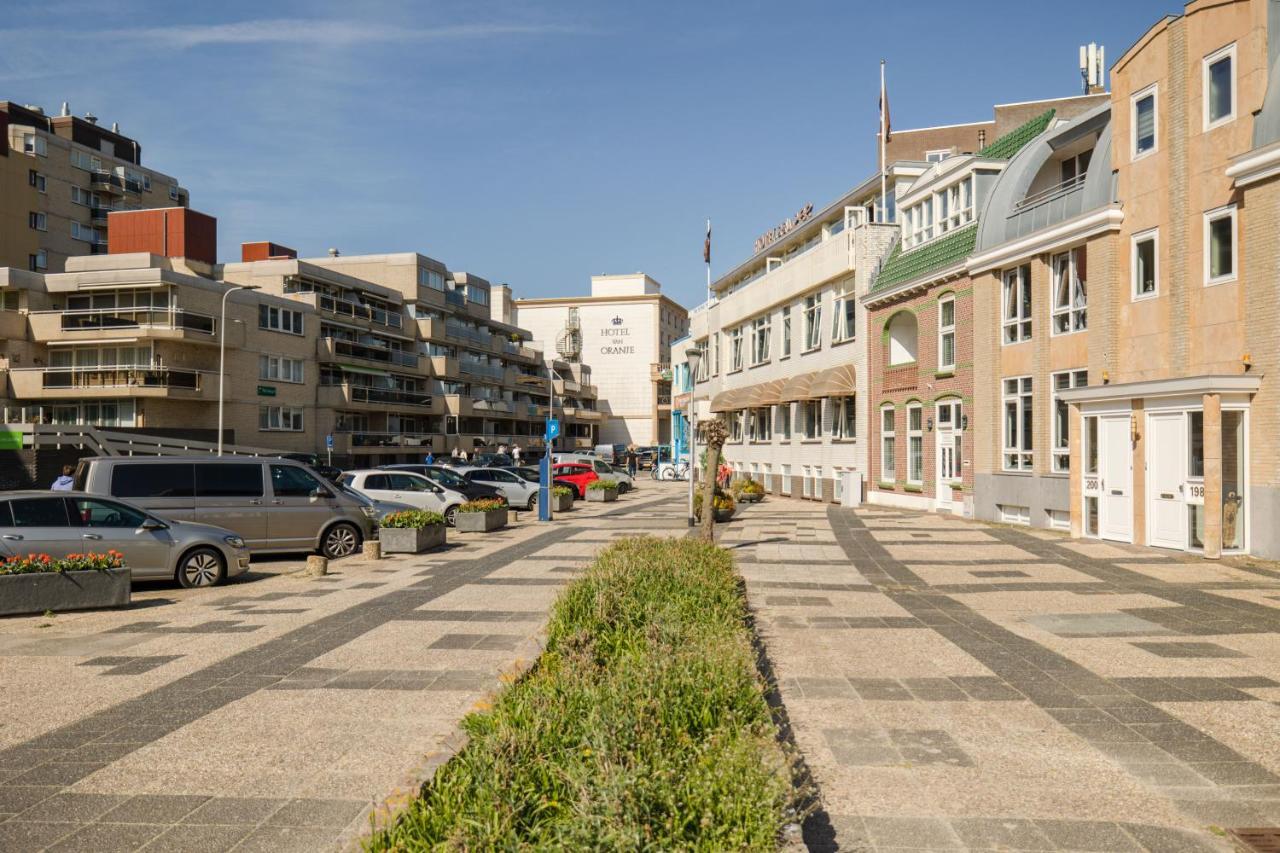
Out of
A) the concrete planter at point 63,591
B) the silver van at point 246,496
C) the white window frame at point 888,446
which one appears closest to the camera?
the concrete planter at point 63,591

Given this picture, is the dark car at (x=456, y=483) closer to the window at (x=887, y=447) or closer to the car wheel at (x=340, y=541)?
the car wheel at (x=340, y=541)

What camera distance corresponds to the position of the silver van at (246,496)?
1714 centimetres

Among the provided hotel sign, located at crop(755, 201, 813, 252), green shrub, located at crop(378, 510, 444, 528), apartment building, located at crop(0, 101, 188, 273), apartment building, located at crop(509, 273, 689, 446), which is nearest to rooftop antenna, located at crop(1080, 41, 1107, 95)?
hotel sign, located at crop(755, 201, 813, 252)

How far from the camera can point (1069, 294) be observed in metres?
22.5

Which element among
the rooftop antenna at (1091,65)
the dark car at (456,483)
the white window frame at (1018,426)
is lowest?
the dark car at (456,483)

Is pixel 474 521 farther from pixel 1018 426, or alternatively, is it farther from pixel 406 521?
pixel 1018 426

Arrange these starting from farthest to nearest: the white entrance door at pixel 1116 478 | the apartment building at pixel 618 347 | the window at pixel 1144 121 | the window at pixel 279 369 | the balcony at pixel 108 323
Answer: the apartment building at pixel 618 347, the window at pixel 279 369, the balcony at pixel 108 323, the white entrance door at pixel 1116 478, the window at pixel 1144 121

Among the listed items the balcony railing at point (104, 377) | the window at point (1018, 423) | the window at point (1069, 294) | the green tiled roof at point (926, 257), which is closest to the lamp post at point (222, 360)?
the balcony railing at point (104, 377)

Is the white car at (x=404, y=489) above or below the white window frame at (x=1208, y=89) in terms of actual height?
below

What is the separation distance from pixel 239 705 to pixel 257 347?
47.9 metres

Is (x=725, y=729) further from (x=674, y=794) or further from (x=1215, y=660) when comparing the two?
(x=1215, y=660)

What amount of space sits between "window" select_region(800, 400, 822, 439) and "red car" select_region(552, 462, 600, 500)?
960 cm

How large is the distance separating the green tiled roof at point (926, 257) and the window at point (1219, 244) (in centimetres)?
902

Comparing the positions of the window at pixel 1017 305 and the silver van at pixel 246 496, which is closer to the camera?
the silver van at pixel 246 496
